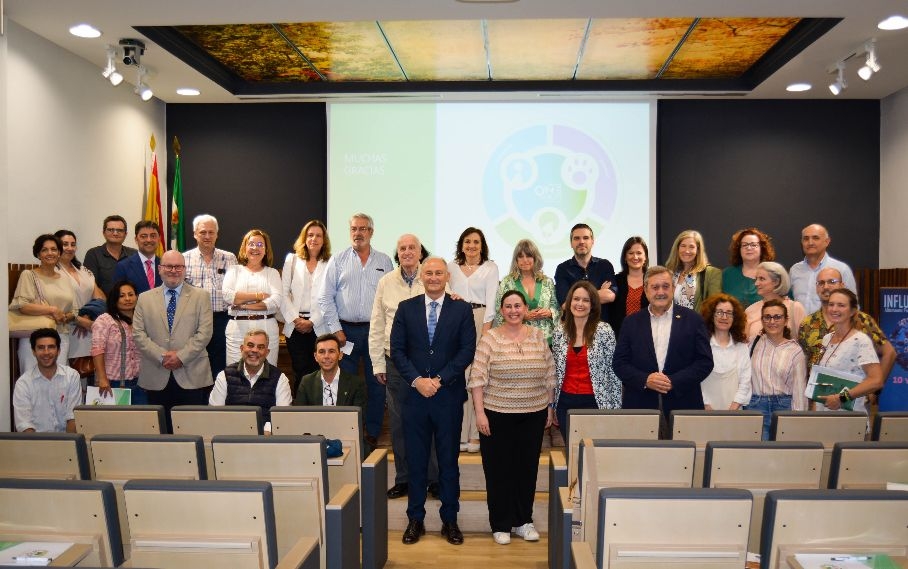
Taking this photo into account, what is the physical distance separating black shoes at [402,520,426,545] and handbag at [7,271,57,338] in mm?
2864

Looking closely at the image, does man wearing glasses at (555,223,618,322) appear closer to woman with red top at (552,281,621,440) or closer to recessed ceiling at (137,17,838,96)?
woman with red top at (552,281,621,440)

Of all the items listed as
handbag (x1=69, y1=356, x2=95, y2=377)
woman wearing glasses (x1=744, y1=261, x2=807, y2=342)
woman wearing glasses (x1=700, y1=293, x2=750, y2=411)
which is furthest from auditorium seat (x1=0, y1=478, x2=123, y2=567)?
woman wearing glasses (x1=744, y1=261, x2=807, y2=342)

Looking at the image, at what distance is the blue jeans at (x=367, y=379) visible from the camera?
6.03 meters

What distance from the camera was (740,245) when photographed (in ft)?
19.7

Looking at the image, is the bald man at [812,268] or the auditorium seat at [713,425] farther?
the bald man at [812,268]

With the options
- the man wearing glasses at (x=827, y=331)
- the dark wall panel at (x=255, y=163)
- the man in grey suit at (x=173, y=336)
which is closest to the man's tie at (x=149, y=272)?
the man in grey suit at (x=173, y=336)

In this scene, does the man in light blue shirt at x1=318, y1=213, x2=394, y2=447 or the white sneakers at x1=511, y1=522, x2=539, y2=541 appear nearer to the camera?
the white sneakers at x1=511, y1=522, x2=539, y2=541

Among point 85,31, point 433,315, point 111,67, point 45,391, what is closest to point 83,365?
point 45,391

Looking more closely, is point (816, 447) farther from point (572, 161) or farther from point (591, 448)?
point (572, 161)

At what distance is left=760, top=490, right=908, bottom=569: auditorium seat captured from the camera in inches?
99.5

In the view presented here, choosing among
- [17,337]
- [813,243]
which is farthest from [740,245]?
[17,337]

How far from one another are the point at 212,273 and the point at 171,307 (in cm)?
61

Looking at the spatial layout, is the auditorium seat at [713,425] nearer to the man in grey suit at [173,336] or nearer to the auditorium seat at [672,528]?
the auditorium seat at [672,528]

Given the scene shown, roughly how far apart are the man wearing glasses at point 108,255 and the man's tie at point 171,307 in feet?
3.31
